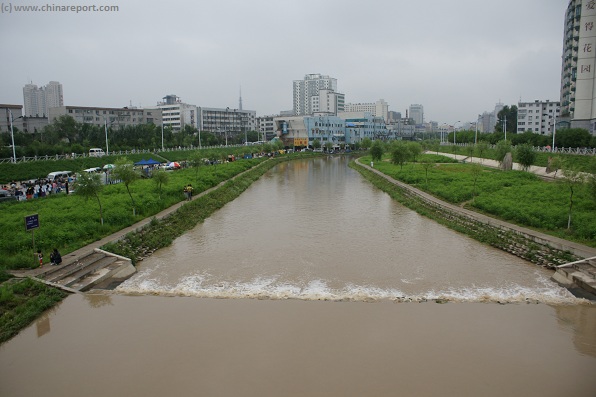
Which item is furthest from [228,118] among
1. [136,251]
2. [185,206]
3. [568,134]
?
[136,251]

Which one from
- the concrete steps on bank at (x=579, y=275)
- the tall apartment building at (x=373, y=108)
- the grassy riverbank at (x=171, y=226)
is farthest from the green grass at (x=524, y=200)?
the tall apartment building at (x=373, y=108)

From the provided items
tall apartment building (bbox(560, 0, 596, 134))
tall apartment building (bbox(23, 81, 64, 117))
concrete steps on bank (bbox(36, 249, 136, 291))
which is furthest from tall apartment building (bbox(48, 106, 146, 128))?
tall apartment building (bbox(560, 0, 596, 134))

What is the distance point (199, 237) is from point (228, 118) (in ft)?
323

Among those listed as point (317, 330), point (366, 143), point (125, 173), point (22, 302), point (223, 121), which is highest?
point (223, 121)

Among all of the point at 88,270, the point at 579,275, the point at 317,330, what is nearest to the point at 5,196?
the point at 88,270

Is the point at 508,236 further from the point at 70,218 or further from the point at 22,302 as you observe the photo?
the point at 70,218

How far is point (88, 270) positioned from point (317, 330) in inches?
299

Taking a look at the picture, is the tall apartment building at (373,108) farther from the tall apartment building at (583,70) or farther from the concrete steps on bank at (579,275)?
the concrete steps on bank at (579,275)

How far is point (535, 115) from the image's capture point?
93375mm

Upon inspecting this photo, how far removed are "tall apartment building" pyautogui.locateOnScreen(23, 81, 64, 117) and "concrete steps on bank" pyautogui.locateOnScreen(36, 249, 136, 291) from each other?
101775mm

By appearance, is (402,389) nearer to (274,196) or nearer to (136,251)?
(136,251)

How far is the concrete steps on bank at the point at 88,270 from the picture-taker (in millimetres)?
12516

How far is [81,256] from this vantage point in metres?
14.1

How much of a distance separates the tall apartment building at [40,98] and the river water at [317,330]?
4115 inches
